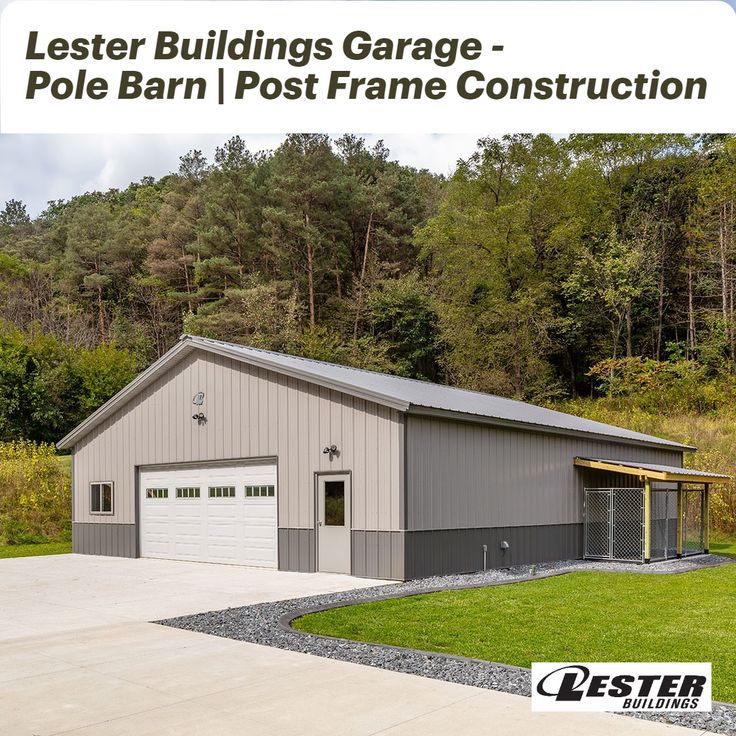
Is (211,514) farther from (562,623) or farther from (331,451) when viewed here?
(562,623)

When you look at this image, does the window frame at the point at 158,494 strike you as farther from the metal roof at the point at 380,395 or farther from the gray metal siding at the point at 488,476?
the gray metal siding at the point at 488,476

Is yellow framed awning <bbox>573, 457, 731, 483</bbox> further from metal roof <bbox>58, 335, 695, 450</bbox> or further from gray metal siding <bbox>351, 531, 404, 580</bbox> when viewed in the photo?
gray metal siding <bbox>351, 531, 404, 580</bbox>

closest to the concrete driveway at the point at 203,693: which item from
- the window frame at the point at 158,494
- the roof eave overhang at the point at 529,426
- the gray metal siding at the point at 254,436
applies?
the gray metal siding at the point at 254,436

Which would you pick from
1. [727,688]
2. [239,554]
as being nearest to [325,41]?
[727,688]

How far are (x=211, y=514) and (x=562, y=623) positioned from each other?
9207 millimetres

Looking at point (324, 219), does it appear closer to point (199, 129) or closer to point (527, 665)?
point (199, 129)

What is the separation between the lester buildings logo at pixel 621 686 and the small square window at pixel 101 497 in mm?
14230

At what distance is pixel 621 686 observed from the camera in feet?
19.1

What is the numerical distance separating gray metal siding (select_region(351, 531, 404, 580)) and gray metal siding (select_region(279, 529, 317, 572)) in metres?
1.03

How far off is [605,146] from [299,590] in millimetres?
34037

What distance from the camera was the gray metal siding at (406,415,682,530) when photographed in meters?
12.9

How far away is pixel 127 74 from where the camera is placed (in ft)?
32.9

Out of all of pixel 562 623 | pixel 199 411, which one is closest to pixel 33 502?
pixel 199 411

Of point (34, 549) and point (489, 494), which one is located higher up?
point (489, 494)
